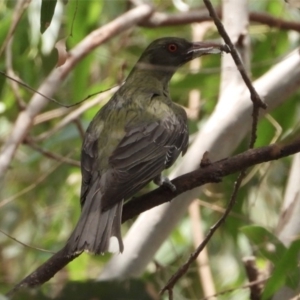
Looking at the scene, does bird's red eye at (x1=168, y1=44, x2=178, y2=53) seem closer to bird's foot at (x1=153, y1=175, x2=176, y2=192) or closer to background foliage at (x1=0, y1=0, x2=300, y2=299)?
background foliage at (x1=0, y1=0, x2=300, y2=299)

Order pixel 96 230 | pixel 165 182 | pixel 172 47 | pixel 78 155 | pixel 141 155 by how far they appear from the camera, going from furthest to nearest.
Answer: pixel 78 155 → pixel 172 47 → pixel 141 155 → pixel 165 182 → pixel 96 230

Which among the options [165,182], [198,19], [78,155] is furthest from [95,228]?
[78,155]

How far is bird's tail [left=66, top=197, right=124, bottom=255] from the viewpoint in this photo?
8.09ft

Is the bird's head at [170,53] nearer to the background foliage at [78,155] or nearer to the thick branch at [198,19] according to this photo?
the background foliage at [78,155]

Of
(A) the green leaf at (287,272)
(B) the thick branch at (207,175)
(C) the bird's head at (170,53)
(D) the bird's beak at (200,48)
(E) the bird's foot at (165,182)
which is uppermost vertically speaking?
(C) the bird's head at (170,53)

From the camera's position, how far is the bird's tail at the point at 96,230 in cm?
247

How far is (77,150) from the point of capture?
4.85m

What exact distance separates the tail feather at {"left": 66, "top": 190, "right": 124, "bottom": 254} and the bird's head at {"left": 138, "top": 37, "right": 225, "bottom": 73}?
4.57ft

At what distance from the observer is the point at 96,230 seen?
8.41 ft

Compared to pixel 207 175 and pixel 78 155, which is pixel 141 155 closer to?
pixel 207 175

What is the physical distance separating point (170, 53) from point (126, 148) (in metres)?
1.17

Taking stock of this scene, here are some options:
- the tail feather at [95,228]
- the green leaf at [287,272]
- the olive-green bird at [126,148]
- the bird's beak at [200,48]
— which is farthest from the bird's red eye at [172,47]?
the green leaf at [287,272]

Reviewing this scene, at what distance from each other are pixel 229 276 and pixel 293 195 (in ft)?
5.73

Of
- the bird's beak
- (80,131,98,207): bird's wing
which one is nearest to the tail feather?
(80,131,98,207): bird's wing
